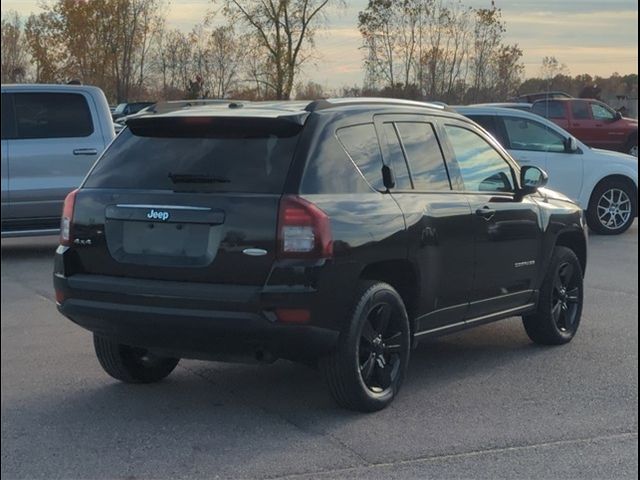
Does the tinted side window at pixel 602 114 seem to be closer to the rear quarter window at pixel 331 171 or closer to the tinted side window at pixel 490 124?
the tinted side window at pixel 490 124

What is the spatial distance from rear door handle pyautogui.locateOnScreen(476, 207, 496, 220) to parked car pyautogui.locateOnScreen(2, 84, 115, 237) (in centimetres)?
590

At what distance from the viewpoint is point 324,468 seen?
4.34 meters

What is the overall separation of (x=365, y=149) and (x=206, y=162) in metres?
0.95

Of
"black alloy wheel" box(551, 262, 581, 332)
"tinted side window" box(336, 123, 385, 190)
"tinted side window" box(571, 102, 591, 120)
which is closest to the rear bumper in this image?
"tinted side window" box(336, 123, 385, 190)

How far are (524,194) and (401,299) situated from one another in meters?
1.63

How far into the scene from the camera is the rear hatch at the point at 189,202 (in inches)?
183

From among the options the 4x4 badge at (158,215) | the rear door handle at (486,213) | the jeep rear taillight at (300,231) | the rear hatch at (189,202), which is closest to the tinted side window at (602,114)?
the rear door handle at (486,213)

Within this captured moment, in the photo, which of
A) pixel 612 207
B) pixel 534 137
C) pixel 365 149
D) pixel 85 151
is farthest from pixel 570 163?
pixel 365 149

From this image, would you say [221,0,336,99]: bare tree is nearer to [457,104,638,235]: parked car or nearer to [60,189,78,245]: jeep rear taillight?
[60,189,78,245]: jeep rear taillight

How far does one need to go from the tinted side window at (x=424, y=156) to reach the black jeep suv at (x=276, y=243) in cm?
1

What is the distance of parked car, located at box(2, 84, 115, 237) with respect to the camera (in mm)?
10680

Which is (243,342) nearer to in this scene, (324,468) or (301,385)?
(324,468)

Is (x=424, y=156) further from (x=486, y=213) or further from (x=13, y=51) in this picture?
(x=13, y=51)

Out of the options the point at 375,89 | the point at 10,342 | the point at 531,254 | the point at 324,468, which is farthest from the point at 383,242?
the point at 10,342
